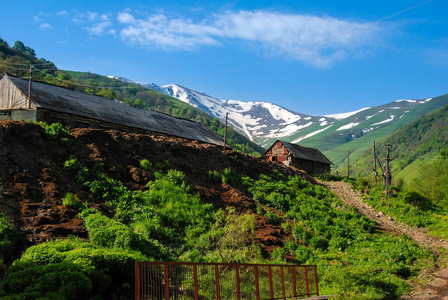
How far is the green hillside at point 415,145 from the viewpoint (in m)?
134

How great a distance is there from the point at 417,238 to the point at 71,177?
2470 cm

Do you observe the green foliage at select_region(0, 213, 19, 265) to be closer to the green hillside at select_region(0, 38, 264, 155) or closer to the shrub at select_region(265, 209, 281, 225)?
the shrub at select_region(265, 209, 281, 225)

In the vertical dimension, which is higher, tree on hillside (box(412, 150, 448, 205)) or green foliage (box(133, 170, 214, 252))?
tree on hillside (box(412, 150, 448, 205))

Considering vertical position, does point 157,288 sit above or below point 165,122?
below

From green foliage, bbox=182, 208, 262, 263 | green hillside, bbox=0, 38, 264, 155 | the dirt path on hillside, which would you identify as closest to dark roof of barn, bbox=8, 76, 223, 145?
green hillside, bbox=0, 38, 264, 155

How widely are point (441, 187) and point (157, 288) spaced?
185 ft

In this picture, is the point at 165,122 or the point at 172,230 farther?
the point at 165,122

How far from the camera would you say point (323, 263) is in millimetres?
20672

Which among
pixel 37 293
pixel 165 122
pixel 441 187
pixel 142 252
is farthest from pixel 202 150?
pixel 441 187

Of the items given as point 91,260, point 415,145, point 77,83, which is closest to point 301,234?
point 91,260

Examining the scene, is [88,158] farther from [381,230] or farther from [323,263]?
[381,230]

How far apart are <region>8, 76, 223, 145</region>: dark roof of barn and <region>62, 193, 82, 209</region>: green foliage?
13.7 meters

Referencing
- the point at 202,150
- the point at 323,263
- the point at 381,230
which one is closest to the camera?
the point at 323,263

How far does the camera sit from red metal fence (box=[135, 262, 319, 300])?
8.57 meters
